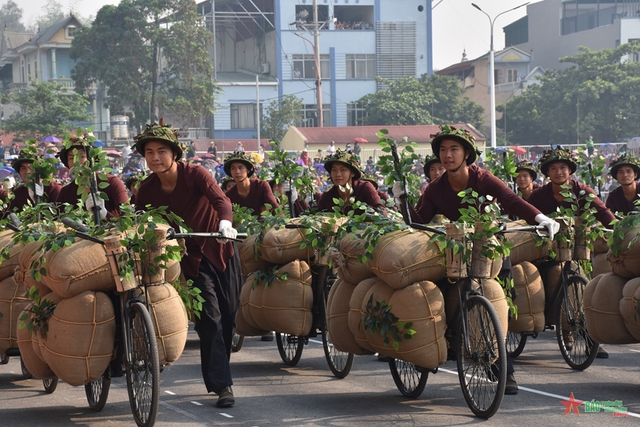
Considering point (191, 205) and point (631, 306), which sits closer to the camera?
point (191, 205)

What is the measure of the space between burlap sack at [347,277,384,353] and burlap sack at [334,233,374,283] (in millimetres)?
105

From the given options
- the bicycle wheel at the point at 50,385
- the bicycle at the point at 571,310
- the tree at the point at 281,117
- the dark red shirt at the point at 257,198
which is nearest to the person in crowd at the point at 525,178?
the dark red shirt at the point at 257,198

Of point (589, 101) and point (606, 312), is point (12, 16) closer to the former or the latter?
point (589, 101)

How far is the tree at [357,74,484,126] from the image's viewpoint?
58.3 meters

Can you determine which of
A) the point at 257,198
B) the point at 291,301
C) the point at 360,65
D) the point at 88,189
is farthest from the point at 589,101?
the point at 88,189

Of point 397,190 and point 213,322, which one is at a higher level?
point 397,190

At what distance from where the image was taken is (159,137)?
7.77 metres

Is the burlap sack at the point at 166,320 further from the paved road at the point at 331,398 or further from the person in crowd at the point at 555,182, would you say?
the person in crowd at the point at 555,182

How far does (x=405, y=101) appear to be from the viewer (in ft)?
191

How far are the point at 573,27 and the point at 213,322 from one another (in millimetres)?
70827

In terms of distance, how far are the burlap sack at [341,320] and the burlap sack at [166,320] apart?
1495 millimetres

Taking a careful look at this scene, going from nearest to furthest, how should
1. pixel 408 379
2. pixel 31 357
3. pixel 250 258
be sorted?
1. pixel 31 357
2. pixel 408 379
3. pixel 250 258

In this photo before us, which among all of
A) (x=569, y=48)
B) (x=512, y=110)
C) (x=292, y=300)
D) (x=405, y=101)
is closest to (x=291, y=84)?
(x=405, y=101)

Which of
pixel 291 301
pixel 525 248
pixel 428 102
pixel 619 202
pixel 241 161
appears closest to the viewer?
pixel 291 301
